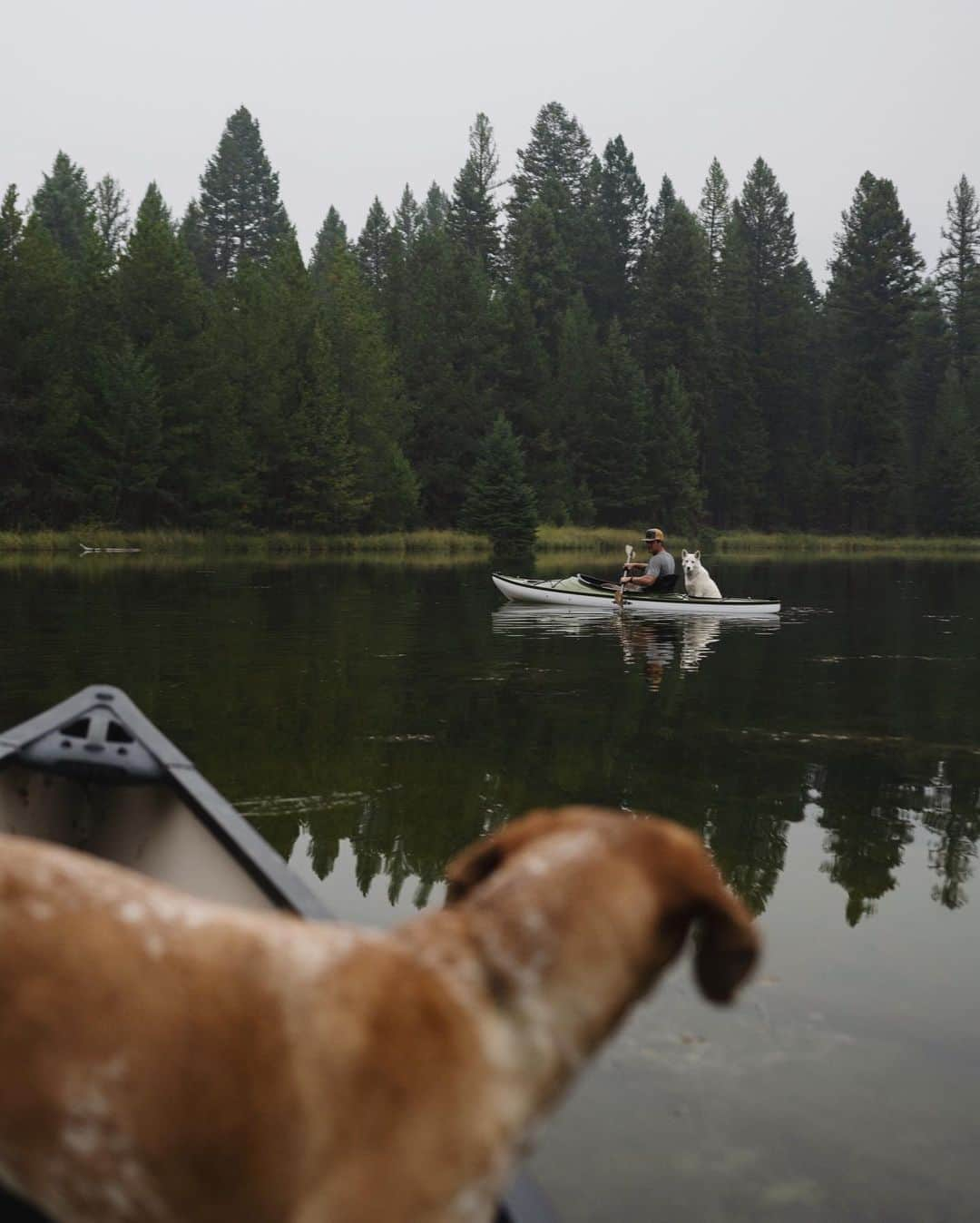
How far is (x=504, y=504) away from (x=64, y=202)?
44933mm

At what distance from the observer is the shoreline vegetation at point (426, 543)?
46531 millimetres

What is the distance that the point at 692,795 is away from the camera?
927cm

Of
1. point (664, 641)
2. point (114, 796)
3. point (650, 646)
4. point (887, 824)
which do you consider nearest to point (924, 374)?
point (664, 641)

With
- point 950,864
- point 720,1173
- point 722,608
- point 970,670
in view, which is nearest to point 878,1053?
point 720,1173

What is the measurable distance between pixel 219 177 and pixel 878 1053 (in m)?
91.6

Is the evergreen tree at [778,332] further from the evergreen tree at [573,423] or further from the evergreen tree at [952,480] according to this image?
the evergreen tree at [573,423]

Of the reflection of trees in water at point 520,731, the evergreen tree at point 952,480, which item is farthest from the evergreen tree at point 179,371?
the evergreen tree at point 952,480

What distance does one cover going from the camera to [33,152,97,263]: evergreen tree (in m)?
79.4

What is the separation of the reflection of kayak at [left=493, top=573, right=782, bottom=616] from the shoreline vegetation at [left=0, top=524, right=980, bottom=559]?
83.6ft

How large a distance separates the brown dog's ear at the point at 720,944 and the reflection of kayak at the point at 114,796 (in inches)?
132

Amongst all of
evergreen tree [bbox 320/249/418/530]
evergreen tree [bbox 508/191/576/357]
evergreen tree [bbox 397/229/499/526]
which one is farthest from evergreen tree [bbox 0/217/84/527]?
evergreen tree [bbox 508/191/576/357]

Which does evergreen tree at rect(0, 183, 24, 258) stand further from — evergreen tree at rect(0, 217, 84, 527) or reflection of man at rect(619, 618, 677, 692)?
reflection of man at rect(619, 618, 677, 692)

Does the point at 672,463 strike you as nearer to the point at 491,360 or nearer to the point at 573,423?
the point at 573,423

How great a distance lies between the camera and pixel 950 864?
24.9ft
